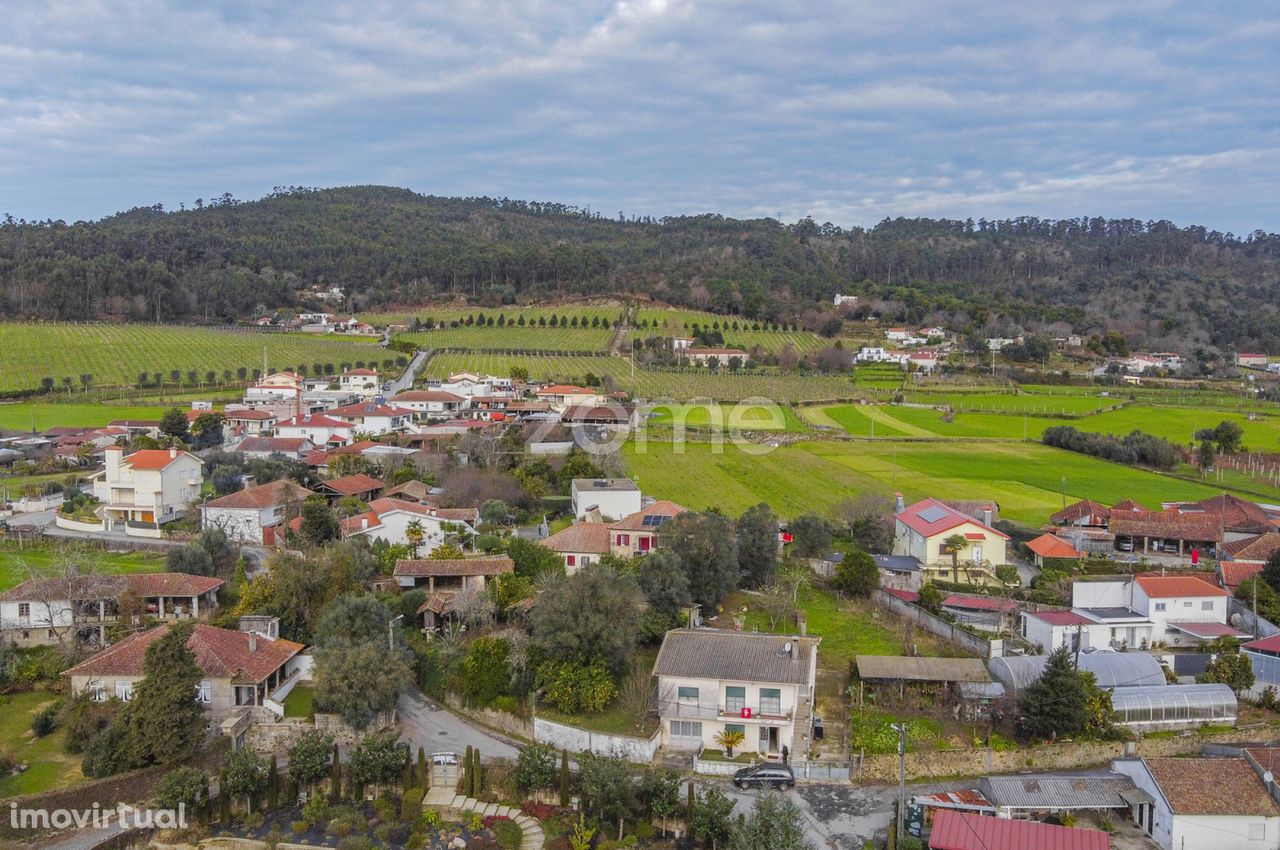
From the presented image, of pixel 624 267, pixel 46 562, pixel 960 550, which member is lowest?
pixel 46 562

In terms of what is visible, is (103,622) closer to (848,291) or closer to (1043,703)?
(1043,703)

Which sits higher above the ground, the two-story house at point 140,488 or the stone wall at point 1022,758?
the two-story house at point 140,488

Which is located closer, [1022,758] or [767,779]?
[767,779]

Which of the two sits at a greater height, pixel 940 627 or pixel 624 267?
pixel 624 267

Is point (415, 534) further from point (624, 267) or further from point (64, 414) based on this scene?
point (624, 267)

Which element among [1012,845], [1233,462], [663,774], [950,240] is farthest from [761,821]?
[950,240]

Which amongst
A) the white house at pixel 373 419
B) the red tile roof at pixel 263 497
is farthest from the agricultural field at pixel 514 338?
the red tile roof at pixel 263 497

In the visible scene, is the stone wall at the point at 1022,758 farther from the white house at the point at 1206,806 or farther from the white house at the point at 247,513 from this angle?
the white house at the point at 247,513

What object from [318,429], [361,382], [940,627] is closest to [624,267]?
[361,382]
